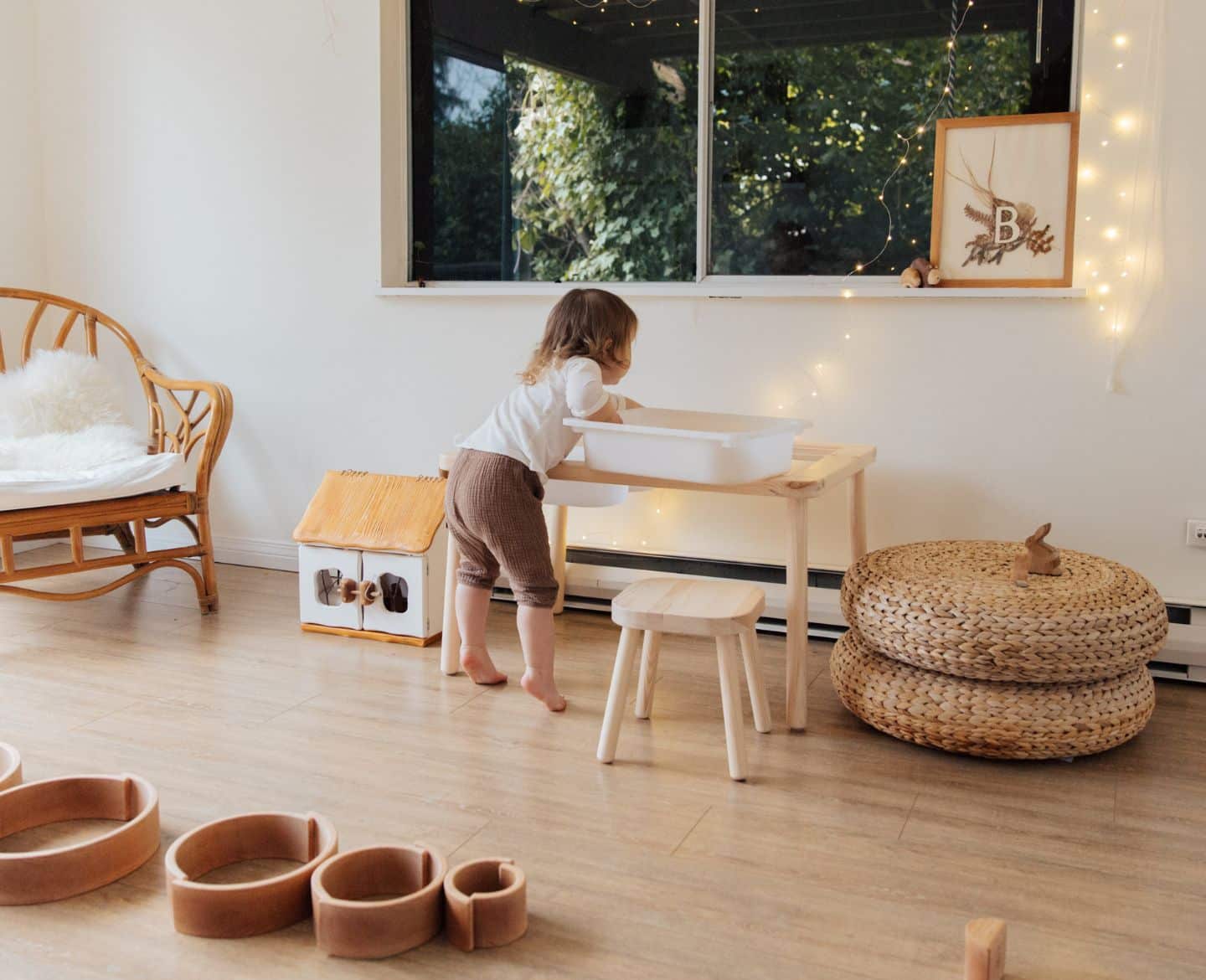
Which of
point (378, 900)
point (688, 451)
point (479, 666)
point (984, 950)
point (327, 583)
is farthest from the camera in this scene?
point (327, 583)

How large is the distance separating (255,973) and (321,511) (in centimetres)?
163

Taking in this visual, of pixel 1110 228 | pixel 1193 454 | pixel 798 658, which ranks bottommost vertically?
pixel 798 658

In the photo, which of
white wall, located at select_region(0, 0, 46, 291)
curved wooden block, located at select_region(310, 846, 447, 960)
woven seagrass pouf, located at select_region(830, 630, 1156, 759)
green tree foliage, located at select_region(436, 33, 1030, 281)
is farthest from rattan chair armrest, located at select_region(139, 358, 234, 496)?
woven seagrass pouf, located at select_region(830, 630, 1156, 759)

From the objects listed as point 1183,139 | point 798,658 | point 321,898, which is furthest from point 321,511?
point 1183,139

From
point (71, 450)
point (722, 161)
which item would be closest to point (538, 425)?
point (722, 161)

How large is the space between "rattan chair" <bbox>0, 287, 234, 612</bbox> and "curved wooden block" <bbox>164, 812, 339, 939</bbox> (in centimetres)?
133

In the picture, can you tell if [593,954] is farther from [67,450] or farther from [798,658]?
[67,450]

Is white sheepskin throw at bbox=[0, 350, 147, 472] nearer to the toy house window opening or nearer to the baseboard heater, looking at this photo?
the toy house window opening

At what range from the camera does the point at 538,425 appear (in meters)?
2.41

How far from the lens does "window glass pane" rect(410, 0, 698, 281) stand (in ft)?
10.4

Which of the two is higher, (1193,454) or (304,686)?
(1193,454)

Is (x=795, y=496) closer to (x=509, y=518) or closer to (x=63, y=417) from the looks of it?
(x=509, y=518)

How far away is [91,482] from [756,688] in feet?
5.58

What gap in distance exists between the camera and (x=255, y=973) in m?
1.50
